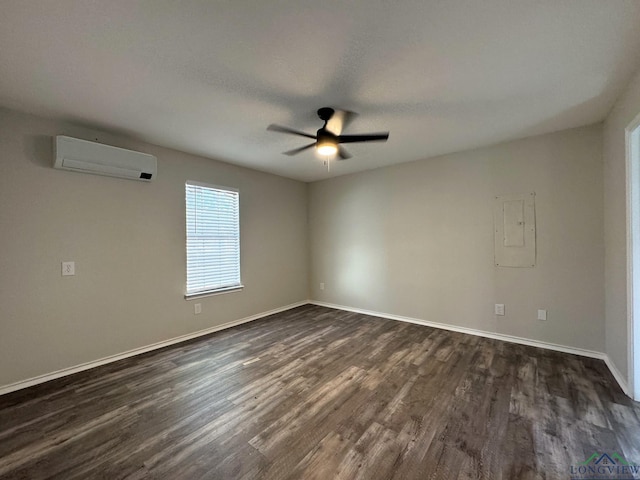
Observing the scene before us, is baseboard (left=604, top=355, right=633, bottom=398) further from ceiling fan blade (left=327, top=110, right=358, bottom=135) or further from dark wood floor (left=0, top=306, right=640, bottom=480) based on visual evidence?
ceiling fan blade (left=327, top=110, right=358, bottom=135)

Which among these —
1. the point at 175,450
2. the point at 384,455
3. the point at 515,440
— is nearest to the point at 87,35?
the point at 175,450

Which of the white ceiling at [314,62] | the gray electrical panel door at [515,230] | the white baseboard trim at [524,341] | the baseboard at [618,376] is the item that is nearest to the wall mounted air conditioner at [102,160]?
the white ceiling at [314,62]

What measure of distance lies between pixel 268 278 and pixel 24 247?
2837mm

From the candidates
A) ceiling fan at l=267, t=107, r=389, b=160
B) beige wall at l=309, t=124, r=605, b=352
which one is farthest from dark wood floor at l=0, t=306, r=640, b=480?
ceiling fan at l=267, t=107, r=389, b=160

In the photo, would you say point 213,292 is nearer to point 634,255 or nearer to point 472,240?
point 472,240

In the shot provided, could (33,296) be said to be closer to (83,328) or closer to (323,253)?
(83,328)

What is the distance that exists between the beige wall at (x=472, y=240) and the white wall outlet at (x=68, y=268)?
138 inches

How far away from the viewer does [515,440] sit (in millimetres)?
1634

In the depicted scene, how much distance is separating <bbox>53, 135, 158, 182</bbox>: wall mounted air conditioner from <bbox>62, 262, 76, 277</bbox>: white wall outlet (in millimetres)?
919

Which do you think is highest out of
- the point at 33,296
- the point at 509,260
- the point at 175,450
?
the point at 509,260

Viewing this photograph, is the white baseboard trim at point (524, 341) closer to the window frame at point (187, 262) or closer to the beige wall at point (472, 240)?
the beige wall at point (472, 240)

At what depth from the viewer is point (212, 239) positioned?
3744 millimetres

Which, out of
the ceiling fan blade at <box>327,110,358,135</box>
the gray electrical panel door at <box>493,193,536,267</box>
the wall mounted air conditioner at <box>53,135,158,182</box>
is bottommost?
the gray electrical panel door at <box>493,193,536,267</box>

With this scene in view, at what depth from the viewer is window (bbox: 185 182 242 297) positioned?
3.53 meters
